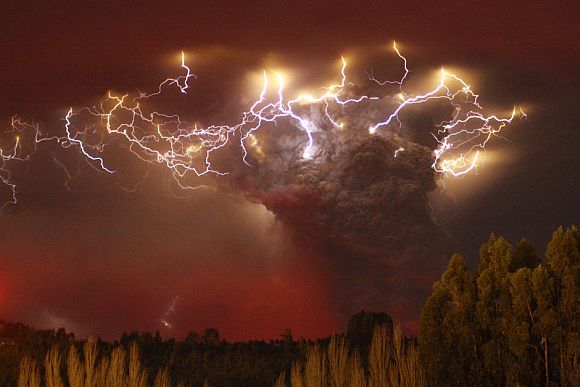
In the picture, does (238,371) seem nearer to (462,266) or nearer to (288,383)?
(288,383)

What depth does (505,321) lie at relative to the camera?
8969mm

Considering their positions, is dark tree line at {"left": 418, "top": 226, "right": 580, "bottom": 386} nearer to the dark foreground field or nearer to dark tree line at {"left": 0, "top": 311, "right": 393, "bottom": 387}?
the dark foreground field

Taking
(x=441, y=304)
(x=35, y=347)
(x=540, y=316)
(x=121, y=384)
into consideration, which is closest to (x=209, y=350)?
(x=35, y=347)

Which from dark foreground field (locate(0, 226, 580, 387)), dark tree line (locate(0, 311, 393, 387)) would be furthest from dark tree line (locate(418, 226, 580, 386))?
dark tree line (locate(0, 311, 393, 387))

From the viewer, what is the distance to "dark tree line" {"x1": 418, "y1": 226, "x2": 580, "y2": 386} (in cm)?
877

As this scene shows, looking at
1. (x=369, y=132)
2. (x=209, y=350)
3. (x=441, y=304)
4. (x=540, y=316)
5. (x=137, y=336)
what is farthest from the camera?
(x=369, y=132)

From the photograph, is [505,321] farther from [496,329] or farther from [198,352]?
[198,352]

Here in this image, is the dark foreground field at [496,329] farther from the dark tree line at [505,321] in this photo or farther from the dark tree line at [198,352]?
the dark tree line at [198,352]

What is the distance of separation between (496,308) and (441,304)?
0.66 meters

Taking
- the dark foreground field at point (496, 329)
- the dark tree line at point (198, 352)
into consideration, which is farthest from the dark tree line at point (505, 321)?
the dark tree line at point (198, 352)

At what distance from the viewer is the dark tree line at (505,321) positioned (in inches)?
345

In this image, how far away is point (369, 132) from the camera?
27.5 meters

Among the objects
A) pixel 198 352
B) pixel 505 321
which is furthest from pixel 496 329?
pixel 198 352

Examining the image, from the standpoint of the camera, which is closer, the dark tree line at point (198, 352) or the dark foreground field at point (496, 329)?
the dark foreground field at point (496, 329)
